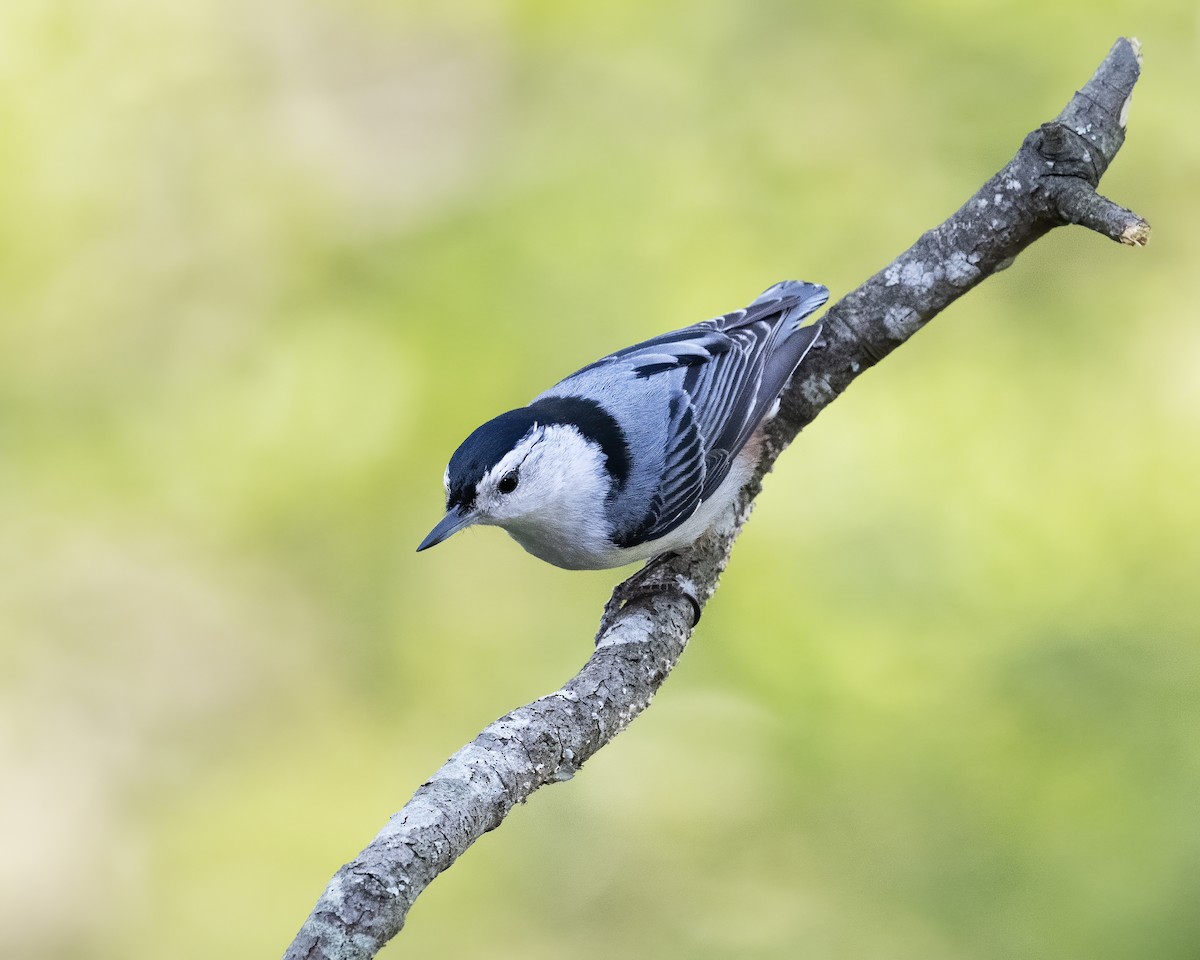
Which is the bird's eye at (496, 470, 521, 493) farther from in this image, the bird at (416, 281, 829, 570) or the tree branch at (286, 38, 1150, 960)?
the tree branch at (286, 38, 1150, 960)

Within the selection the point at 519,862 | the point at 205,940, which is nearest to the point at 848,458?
the point at 519,862

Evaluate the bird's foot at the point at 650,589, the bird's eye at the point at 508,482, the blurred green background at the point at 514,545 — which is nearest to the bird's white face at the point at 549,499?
the bird's eye at the point at 508,482

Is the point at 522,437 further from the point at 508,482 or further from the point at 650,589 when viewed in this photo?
the point at 650,589

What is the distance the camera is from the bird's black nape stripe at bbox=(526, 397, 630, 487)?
2.71 metres

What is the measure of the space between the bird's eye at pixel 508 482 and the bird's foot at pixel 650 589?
34cm

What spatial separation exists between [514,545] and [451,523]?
1.32 metres

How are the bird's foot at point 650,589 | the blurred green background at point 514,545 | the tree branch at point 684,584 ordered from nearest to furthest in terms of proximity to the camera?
1. the tree branch at point 684,584
2. the bird's foot at point 650,589
3. the blurred green background at point 514,545

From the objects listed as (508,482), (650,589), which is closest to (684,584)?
(650,589)

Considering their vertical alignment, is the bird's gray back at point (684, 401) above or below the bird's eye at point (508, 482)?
above

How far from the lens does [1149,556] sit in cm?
316

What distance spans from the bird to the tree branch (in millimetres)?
85

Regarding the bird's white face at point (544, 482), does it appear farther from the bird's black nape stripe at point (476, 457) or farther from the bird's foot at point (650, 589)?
the bird's foot at point (650, 589)

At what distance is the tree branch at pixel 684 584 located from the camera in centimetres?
151

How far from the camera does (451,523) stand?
253cm
